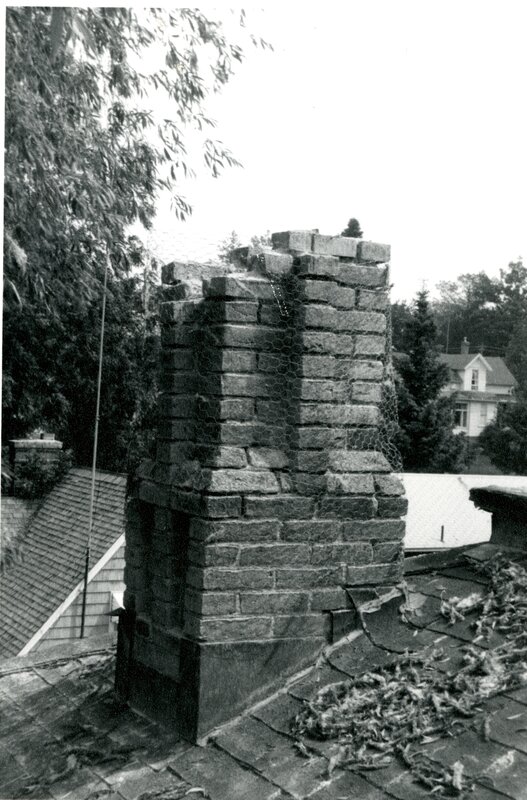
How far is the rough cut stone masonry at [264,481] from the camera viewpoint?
2.81 m

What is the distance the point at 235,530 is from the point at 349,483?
0.43 meters

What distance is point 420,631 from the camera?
2916 millimetres

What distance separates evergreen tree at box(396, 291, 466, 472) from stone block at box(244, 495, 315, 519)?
2550cm

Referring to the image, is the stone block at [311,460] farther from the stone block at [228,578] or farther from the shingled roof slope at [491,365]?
the shingled roof slope at [491,365]

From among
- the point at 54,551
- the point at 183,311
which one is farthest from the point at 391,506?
the point at 54,551

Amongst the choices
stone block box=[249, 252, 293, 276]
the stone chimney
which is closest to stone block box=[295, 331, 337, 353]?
stone block box=[249, 252, 293, 276]

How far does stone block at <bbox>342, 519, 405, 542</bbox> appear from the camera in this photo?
2990 mm

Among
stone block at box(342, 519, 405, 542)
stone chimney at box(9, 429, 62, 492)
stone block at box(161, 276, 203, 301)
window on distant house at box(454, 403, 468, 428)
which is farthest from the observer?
window on distant house at box(454, 403, 468, 428)

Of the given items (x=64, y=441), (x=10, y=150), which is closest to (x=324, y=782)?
(x=10, y=150)

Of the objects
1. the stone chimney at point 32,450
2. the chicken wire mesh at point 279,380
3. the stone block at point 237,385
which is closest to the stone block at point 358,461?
the chicken wire mesh at point 279,380

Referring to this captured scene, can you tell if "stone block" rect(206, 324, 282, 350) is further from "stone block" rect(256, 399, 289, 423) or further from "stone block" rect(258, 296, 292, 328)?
"stone block" rect(256, 399, 289, 423)

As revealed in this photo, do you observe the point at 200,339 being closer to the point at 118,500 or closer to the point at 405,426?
Result: the point at 118,500

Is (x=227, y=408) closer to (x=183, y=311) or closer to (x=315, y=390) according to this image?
(x=315, y=390)

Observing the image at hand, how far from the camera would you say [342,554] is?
9.78ft
